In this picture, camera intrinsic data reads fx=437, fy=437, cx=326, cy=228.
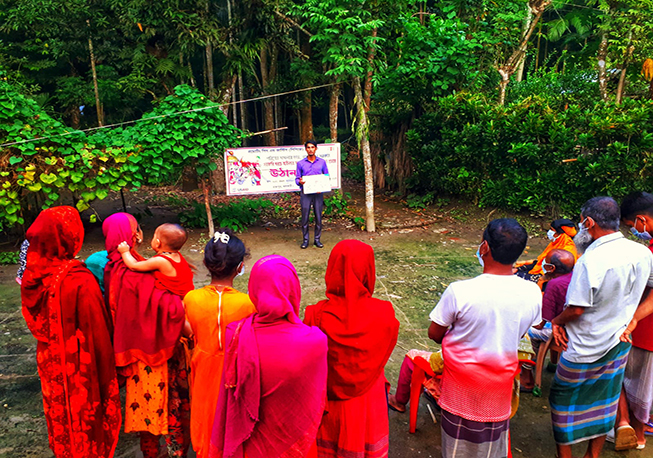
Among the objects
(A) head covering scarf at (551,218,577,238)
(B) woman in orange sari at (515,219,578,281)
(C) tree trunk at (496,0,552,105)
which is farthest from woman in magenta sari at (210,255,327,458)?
(C) tree trunk at (496,0,552,105)

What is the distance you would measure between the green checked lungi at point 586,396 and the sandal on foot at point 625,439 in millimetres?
348

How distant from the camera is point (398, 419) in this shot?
336 centimetres

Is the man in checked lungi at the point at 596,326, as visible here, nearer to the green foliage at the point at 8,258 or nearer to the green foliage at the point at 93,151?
the green foliage at the point at 93,151

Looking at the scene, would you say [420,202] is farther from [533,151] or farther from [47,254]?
[47,254]

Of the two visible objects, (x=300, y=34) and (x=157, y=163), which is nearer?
(x=157, y=163)

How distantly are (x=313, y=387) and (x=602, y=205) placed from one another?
82.6 inches

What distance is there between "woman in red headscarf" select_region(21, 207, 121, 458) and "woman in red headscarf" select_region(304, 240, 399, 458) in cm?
130

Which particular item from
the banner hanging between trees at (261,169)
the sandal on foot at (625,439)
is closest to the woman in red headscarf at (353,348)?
the sandal on foot at (625,439)

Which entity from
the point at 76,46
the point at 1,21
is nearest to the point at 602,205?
the point at 76,46

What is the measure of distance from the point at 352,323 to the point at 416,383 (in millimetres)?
1199

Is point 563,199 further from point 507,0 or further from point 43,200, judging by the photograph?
point 43,200

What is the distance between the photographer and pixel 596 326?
8.57ft

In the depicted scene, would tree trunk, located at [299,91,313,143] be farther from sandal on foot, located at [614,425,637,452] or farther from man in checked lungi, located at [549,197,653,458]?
sandal on foot, located at [614,425,637,452]

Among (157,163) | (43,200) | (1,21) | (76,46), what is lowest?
(43,200)
